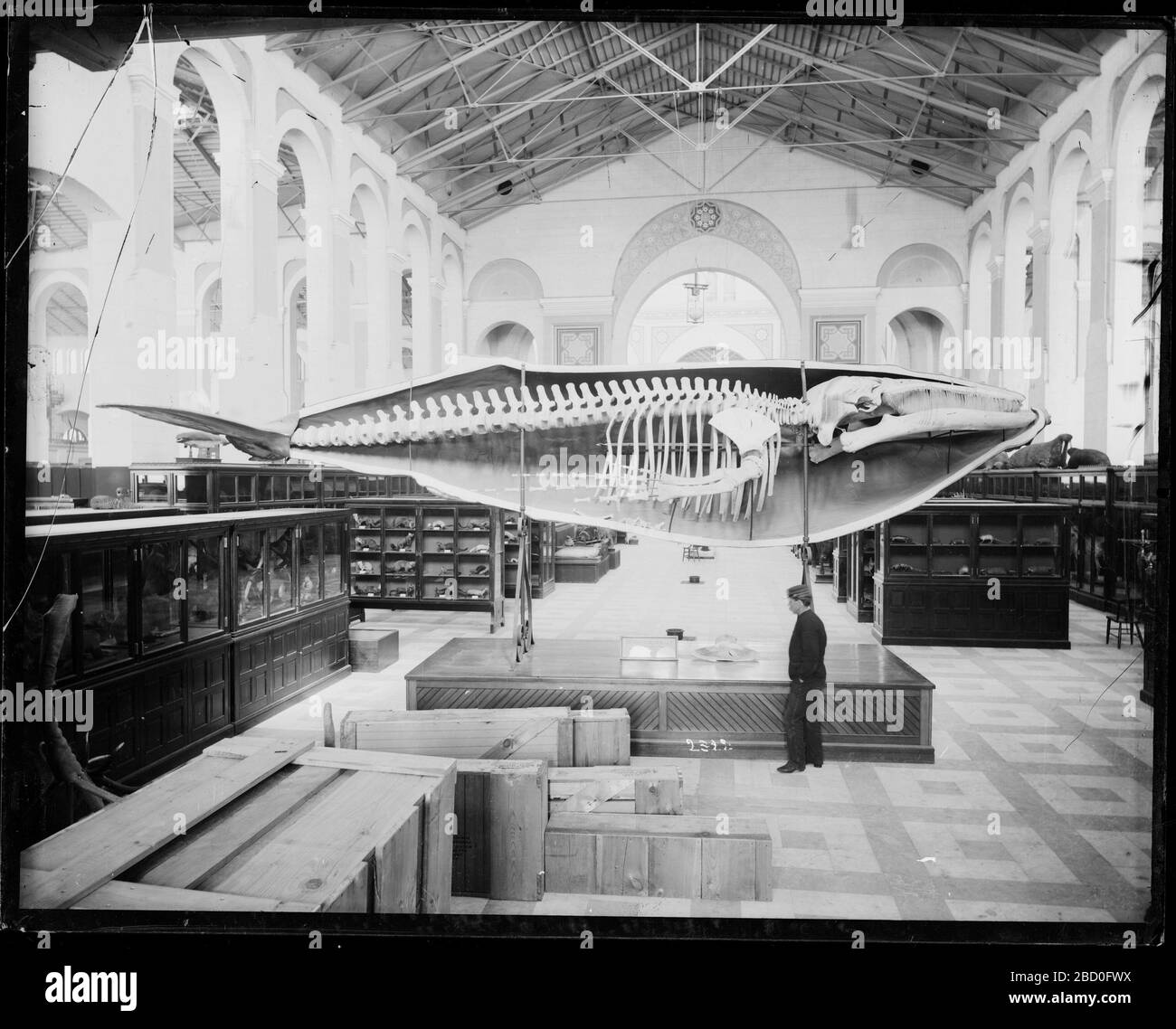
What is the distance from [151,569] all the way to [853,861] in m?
4.37

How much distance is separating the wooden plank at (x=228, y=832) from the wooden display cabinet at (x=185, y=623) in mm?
1230

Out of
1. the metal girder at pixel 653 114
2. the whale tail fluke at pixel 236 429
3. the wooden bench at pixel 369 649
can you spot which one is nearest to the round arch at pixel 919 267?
the metal girder at pixel 653 114

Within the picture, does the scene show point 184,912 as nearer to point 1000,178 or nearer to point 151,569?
point 151,569

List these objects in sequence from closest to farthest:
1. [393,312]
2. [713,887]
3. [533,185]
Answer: [713,887] < [533,185] < [393,312]

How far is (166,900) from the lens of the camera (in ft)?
7.61

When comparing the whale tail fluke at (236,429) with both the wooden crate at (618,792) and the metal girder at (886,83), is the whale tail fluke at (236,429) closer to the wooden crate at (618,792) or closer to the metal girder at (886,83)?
the wooden crate at (618,792)

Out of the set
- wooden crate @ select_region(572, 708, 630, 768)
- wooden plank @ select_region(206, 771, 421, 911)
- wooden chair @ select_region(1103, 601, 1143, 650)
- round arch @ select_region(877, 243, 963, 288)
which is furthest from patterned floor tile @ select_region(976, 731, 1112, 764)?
wooden plank @ select_region(206, 771, 421, 911)

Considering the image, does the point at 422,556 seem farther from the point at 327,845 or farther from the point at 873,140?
the point at 873,140

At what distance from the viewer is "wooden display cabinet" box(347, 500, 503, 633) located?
32.2 ft

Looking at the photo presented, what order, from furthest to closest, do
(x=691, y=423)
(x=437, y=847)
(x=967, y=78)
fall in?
1. (x=691, y=423)
2. (x=967, y=78)
3. (x=437, y=847)

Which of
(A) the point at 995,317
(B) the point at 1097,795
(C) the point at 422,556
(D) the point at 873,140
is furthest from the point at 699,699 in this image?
(C) the point at 422,556

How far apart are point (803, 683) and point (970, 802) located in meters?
1.07

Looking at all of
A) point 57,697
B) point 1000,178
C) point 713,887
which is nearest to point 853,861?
point 713,887

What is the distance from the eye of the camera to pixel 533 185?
3664 millimetres
